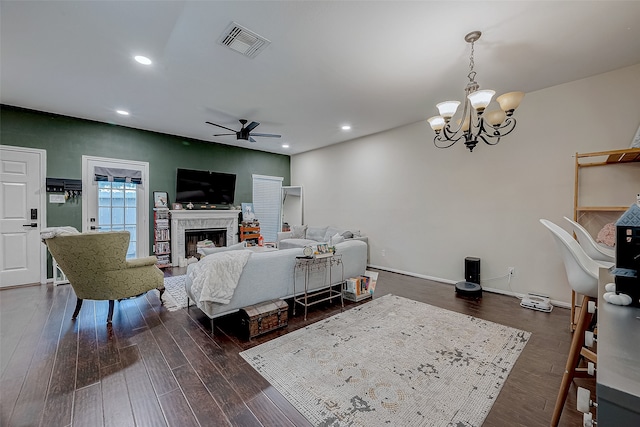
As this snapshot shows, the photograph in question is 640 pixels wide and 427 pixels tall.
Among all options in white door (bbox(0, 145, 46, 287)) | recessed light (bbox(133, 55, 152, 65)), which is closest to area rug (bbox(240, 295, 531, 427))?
recessed light (bbox(133, 55, 152, 65))

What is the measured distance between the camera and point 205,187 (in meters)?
6.27

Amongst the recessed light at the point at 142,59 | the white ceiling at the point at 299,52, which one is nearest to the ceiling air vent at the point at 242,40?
the white ceiling at the point at 299,52

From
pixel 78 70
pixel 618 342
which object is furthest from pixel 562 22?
pixel 78 70

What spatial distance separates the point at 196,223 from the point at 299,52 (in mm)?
4719

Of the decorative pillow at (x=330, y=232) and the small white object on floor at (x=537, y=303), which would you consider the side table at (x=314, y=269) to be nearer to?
the decorative pillow at (x=330, y=232)

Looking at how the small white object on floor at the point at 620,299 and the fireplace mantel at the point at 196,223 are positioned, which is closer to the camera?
the small white object on floor at the point at 620,299

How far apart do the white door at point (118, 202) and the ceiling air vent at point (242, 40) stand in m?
3.86

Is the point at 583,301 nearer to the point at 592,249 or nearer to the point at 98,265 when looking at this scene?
the point at 592,249

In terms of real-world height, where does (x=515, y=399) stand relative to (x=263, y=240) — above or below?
below

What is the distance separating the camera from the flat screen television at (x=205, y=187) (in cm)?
593

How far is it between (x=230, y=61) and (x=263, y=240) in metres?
5.08

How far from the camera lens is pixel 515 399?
1842mm

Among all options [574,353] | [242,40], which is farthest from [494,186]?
[242,40]

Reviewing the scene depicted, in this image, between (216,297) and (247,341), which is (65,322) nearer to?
(216,297)
